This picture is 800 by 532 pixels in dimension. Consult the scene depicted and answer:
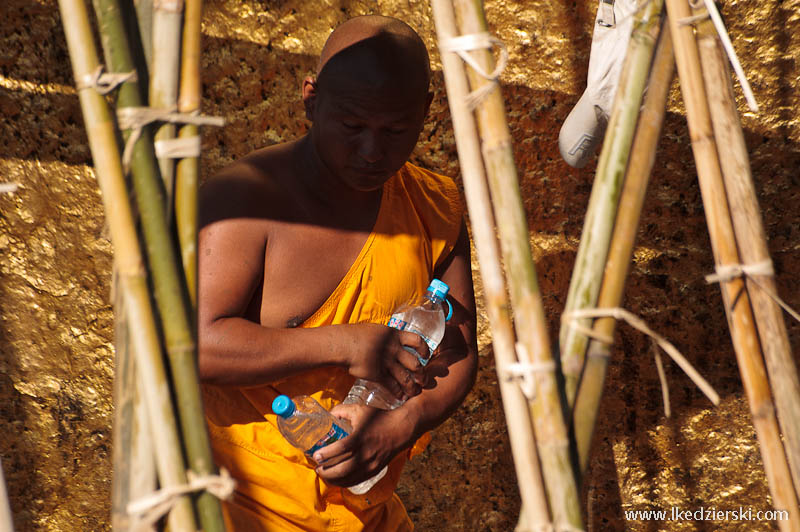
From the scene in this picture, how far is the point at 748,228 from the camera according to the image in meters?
0.95

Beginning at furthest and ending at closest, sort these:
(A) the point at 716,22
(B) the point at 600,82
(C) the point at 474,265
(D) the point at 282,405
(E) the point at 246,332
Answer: (C) the point at 474,265
(B) the point at 600,82
(E) the point at 246,332
(D) the point at 282,405
(A) the point at 716,22

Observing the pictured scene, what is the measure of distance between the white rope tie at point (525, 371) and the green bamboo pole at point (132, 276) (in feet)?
1.18

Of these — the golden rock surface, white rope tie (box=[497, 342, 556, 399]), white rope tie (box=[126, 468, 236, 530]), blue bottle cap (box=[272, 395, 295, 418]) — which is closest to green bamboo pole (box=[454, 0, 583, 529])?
white rope tie (box=[497, 342, 556, 399])

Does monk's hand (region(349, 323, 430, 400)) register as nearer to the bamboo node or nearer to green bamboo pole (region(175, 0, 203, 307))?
green bamboo pole (region(175, 0, 203, 307))

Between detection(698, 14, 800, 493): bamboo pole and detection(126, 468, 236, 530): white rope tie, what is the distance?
2.14 feet

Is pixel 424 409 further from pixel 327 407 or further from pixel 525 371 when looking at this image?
pixel 525 371

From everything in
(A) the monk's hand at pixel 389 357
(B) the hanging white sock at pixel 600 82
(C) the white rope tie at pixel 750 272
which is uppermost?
(B) the hanging white sock at pixel 600 82

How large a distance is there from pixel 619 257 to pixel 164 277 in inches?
20.0

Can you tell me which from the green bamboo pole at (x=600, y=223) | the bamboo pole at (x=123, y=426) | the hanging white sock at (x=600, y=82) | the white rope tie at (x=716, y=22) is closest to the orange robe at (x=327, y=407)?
the hanging white sock at (x=600, y=82)

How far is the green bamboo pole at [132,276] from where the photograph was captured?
Result: 0.80 m

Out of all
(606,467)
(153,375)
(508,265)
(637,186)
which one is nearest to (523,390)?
(508,265)

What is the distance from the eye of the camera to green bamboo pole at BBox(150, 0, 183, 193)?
824 millimetres

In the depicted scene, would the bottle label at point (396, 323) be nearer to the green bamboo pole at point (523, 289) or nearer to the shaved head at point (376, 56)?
the shaved head at point (376, 56)

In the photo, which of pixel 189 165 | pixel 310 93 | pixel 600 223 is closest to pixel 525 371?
pixel 600 223
